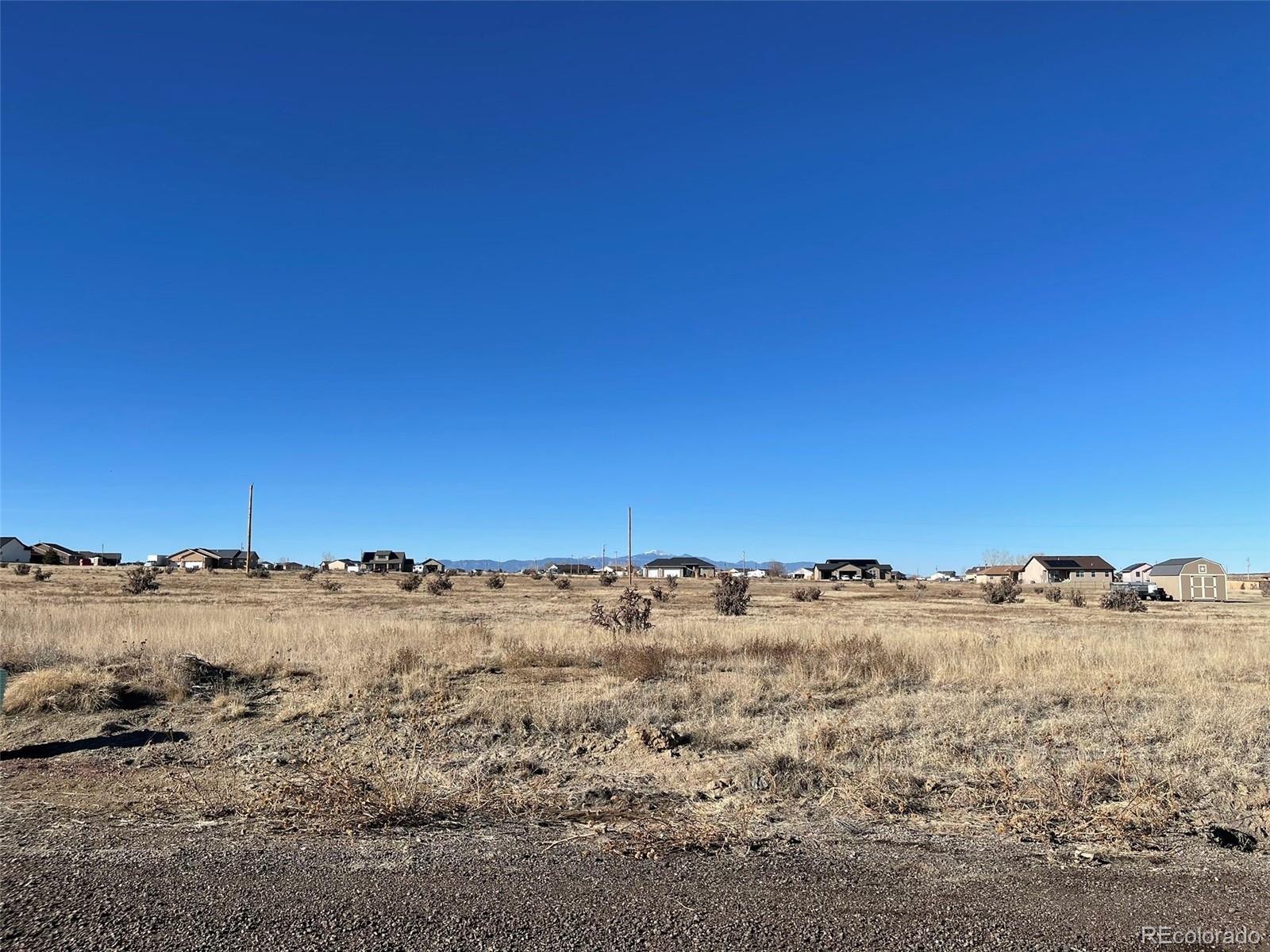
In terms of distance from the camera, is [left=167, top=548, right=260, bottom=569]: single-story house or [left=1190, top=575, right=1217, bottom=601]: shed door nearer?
[left=1190, top=575, right=1217, bottom=601]: shed door

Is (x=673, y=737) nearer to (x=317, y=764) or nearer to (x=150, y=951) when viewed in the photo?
(x=317, y=764)

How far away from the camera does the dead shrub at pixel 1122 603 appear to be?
4391cm

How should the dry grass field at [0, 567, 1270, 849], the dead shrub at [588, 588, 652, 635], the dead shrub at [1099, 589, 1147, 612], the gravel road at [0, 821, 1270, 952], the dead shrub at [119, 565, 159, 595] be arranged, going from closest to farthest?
the gravel road at [0, 821, 1270, 952]
the dry grass field at [0, 567, 1270, 849]
the dead shrub at [588, 588, 652, 635]
the dead shrub at [1099, 589, 1147, 612]
the dead shrub at [119, 565, 159, 595]

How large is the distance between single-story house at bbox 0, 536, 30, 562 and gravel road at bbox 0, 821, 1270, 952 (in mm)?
134109

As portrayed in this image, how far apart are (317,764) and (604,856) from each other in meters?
4.06

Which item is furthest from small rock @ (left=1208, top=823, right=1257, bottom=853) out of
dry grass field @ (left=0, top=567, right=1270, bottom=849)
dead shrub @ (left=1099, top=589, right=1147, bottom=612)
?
dead shrub @ (left=1099, top=589, right=1147, bottom=612)

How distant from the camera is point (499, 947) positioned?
156 inches

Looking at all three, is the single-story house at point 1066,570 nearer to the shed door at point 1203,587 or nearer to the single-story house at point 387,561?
the shed door at point 1203,587

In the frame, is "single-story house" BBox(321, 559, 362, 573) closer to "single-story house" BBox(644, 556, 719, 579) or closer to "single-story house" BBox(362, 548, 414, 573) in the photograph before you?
"single-story house" BBox(362, 548, 414, 573)

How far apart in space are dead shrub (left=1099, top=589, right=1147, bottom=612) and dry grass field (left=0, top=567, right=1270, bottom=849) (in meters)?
26.5

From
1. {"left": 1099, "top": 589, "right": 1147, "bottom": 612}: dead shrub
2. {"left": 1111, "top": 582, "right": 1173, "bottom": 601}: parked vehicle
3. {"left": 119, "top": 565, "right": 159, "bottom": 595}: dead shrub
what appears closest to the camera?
{"left": 1099, "top": 589, "right": 1147, "bottom": 612}: dead shrub

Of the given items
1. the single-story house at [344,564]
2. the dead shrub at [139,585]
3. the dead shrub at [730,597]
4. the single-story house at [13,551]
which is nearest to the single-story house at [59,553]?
the single-story house at [13,551]

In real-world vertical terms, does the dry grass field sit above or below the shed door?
below

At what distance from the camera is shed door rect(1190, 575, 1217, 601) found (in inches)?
2475
